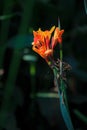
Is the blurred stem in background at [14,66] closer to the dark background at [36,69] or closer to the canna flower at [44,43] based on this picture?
the dark background at [36,69]


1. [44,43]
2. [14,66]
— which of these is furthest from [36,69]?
[44,43]

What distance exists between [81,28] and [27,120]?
0.56 m

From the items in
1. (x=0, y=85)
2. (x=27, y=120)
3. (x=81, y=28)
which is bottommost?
(x=27, y=120)

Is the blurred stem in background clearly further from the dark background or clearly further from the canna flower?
the canna flower

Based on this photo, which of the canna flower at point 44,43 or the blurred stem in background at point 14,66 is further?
the blurred stem in background at point 14,66

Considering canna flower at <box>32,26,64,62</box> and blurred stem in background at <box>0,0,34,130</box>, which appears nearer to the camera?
canna flower at <box>32,26,64,62</box>

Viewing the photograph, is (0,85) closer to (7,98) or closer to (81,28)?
(7,98)

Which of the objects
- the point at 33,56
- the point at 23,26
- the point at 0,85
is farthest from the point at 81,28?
the point at 23,26

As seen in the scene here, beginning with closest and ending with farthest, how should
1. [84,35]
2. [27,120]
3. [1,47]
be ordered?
[1,47] → [27,120] → [84,35]

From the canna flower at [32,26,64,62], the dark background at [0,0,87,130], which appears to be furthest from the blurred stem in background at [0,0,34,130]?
the canna flower at [32,26,64,62]

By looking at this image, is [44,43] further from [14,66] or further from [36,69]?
[36,69]

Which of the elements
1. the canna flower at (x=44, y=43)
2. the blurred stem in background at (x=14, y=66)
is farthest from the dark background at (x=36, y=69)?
the canna flower at (x=44, y=43)

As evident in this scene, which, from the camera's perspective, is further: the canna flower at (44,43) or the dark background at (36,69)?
the dark background at (36,69)

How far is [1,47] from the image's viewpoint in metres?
1.57
